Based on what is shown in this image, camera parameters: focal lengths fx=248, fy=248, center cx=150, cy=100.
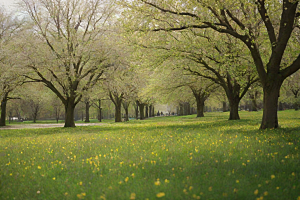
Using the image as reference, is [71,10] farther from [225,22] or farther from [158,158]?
[158,158]

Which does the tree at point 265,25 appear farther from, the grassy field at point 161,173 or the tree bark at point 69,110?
the tree bark at point 69,110

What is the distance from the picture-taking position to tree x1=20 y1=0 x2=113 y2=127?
22.4 m

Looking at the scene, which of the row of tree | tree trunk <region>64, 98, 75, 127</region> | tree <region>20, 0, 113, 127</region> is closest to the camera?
the row of tree

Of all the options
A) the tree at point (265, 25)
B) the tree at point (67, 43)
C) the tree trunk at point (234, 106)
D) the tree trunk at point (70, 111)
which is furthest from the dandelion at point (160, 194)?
the tree trunk at point (234, 106)

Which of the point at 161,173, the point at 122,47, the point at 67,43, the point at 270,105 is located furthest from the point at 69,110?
the point at 161,173

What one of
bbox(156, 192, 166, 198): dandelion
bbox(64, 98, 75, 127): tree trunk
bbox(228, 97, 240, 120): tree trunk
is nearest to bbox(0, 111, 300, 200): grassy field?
bbox(156, 192, 166, 198): dandelion

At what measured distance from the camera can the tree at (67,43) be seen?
73.4ft

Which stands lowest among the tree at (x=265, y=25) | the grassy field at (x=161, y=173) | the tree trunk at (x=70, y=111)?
the grassy field at (x=161, y=173)

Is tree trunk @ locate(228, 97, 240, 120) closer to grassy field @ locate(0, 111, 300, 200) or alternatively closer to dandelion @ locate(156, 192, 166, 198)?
grassy field @ locate(0, 111, 300, 200)

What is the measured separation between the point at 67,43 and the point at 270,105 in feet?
60.1

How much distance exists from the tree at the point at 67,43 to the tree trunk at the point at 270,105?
14384mm

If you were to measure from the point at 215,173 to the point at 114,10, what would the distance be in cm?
2286

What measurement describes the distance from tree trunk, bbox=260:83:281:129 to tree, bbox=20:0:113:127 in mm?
14384

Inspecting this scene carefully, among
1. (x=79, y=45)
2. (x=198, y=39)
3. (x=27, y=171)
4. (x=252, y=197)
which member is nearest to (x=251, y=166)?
(x=252, y=197)
